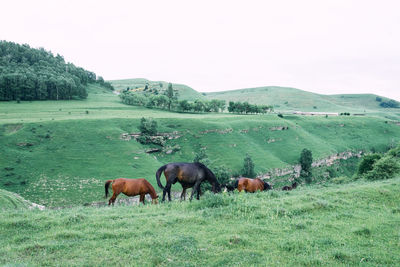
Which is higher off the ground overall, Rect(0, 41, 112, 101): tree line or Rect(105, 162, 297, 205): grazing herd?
Rect(0, 41, 112, 101): tree line

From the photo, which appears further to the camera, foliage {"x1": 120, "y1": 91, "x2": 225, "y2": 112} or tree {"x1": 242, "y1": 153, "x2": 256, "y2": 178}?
foliage {"x1": 120, "y1": 91, "x2": 225, "y2": 112}

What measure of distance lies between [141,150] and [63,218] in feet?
209

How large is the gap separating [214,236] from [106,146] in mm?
66500

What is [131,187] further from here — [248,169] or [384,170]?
[248,169]

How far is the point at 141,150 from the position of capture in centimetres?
7319

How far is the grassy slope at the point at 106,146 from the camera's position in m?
50.3

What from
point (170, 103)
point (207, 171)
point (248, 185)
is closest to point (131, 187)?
point (207, 171)

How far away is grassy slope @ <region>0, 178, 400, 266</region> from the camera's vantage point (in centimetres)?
732

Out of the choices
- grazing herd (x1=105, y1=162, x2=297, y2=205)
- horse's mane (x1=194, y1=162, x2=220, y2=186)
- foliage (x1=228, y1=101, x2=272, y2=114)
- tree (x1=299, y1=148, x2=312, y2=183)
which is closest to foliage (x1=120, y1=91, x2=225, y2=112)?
foliage (x1=228, y1=101, x2=272, y2=114)

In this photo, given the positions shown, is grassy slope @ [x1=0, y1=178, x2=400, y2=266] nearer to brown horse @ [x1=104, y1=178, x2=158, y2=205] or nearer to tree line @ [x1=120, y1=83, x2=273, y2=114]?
brown horse @ [x1=104, y1=178, x2=158, y2=205]

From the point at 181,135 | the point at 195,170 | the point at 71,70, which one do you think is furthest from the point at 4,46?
the point at 195,170

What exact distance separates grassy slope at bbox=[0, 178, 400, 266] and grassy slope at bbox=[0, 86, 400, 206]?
131 feet

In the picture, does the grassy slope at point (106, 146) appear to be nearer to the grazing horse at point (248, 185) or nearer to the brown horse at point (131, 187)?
the brown horse at point (131, 187)

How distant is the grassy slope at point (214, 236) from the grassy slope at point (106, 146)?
131ft
